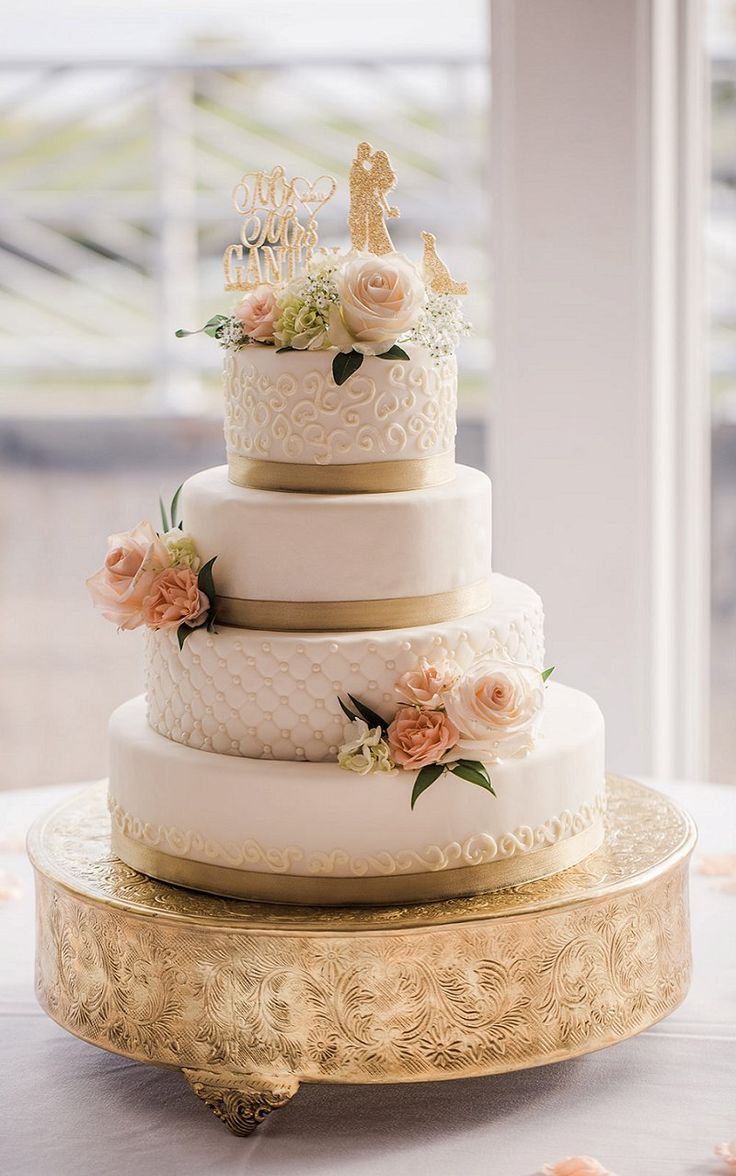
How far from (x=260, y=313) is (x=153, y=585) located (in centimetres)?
40

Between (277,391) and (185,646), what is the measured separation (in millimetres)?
372

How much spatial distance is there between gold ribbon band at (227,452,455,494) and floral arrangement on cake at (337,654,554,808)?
27 centimetres

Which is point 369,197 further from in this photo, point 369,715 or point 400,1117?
point 400,1117

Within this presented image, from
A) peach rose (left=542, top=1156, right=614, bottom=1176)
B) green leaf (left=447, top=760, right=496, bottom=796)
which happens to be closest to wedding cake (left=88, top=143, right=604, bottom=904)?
green leaf (left=447, top=760, right=496, bottom=796)

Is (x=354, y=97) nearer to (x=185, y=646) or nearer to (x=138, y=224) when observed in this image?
(x=138, y=224)

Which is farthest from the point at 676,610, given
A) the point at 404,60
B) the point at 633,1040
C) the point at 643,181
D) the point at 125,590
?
the point at 404,60

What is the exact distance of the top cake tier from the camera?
200cm

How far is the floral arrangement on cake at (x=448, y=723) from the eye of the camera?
1.88 meters

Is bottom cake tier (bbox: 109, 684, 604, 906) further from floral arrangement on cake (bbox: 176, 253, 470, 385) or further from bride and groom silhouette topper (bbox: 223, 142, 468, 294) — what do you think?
bride and groom silhouette topper (bbox: 223, 142, 468, 294)

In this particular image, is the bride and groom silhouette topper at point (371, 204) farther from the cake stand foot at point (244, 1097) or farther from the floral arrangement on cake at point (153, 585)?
the cake stand foot at point (244, 1097)

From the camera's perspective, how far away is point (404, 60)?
6.69m

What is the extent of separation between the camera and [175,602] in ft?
6.56

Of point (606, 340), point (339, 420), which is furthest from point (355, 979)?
point (606, 340)

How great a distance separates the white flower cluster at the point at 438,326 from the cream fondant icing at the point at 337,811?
0.57m
